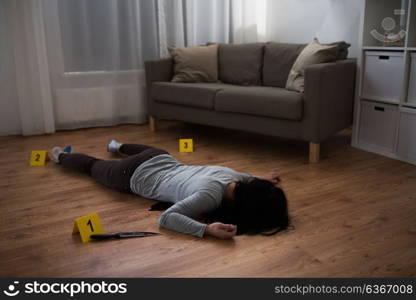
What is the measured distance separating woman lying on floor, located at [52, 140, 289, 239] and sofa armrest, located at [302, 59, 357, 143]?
0.88 meters

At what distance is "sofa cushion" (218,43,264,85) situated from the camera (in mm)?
3639

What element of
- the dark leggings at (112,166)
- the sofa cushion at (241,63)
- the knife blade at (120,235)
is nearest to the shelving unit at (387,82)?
the sofa cushion at (241,63)

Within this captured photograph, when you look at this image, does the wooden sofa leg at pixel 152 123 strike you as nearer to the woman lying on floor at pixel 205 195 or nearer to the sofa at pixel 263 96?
the sofa at pixel 263 96

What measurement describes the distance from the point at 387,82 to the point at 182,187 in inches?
68.6

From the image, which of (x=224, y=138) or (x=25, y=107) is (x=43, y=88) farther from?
(x=224, y=138)

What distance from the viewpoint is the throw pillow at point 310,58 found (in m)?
2.97

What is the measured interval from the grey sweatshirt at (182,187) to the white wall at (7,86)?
2003 mm

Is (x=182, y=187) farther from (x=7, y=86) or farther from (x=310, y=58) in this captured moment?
(x=7, y=86)

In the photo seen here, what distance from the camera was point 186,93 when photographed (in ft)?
11.3

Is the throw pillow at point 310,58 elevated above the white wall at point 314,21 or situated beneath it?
situated beneath

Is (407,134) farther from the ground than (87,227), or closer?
farther from the ground

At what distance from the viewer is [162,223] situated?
6.13ft

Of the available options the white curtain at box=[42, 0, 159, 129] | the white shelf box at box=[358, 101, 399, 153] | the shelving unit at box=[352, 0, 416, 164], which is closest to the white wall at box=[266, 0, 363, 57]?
the shelving unit at box=[352, 0, 416, 164]

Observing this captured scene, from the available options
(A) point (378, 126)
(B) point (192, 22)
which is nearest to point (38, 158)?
(B) point (192, 22)
